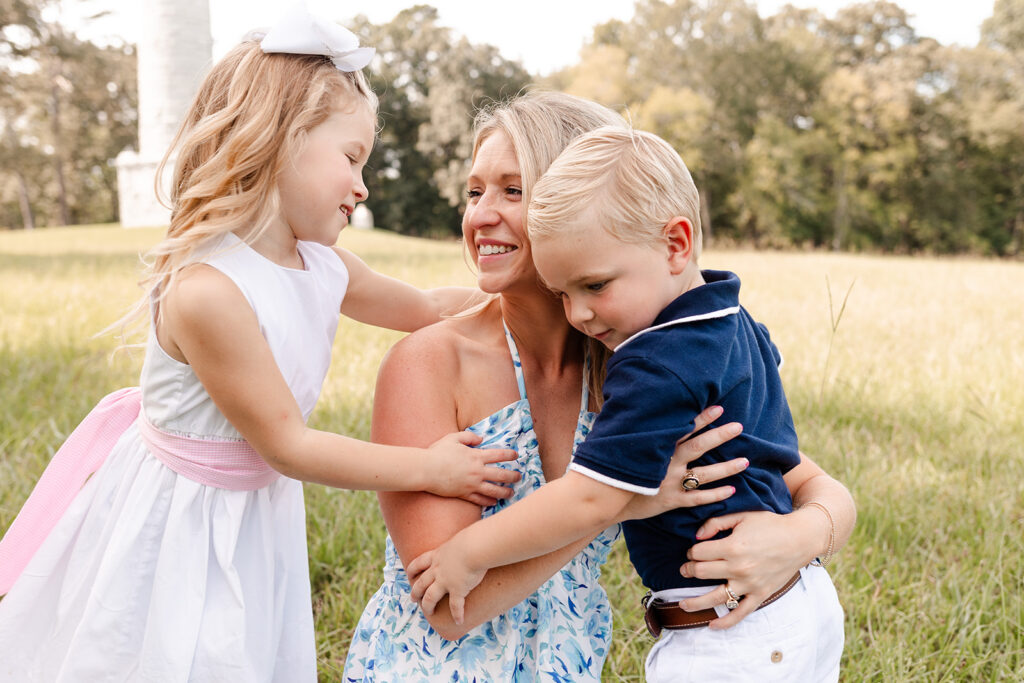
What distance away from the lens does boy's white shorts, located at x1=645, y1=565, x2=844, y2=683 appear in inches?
59.9

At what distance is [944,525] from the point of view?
9.46ft

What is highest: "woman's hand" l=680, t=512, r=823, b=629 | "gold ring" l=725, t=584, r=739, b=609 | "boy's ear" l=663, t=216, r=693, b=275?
"boy's ear" l=663, t=216, r=693, b=275

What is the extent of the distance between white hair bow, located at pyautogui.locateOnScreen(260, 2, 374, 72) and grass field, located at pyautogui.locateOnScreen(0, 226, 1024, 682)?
5.33ft

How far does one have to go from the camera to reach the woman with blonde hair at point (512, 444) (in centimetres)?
159

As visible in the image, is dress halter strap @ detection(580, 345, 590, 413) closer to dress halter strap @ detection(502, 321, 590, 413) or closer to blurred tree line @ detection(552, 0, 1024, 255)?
dress halter strap @ detection(502, 321, 590, 413)

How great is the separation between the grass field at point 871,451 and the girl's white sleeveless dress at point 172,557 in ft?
2.50

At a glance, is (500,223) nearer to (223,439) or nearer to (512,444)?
(512,444)

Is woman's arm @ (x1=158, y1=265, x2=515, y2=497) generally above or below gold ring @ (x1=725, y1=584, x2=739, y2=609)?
above

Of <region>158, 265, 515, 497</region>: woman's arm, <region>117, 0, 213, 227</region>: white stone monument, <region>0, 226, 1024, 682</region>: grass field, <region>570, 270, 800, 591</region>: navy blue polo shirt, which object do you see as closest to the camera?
<region>570, 270, 800, 591</region>: navy blue polo shirt

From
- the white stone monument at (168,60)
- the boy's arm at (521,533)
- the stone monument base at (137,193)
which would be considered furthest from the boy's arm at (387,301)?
the stone monument base at (137,193)

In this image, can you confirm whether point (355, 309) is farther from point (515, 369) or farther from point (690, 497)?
point (690, 497)

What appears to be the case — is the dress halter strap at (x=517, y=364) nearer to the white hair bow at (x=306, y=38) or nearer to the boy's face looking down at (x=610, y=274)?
the boy's face looking down at (x=610, y=274)

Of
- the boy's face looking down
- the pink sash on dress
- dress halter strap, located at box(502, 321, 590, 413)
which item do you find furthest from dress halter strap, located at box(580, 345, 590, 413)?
the pink sash on dress

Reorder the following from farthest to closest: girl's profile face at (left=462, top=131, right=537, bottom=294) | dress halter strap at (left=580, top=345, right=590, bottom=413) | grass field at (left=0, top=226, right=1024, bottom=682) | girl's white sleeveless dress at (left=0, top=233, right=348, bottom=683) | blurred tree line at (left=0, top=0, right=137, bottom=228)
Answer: blurred tree line at (left=0, top=0, right=137, bottom=228), grass field at (left=0, top=226, right=1024, bottom=682), dress halter strap at (left=580, top=345, right=590, bottom=413), girl's profile face at (left=462, top=131, right=537, bottom=294), girl's white sleeveless dress at (left=0, top=233, right=348, bottom=683)
